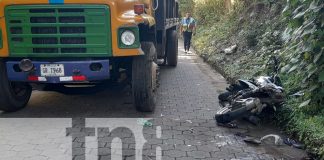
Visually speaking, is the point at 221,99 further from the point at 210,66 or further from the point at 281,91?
the point at 210,66

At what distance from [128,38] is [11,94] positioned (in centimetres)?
206

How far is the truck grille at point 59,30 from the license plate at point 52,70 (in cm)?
17

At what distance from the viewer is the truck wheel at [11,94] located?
5.65m

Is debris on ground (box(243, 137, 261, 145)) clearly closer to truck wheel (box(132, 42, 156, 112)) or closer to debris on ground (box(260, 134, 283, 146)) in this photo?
debris on ground (box(260, 134, 283, 146))

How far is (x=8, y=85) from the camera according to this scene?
5.71 m

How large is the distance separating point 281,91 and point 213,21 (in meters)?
15.0

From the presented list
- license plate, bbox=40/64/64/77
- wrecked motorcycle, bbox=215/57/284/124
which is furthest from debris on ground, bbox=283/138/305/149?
license plate, bbox=40/64/64/77

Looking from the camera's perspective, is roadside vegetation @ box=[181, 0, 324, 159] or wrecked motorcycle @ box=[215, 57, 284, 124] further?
wrecked motorcycle @ box=[215, 57, 284, 124]

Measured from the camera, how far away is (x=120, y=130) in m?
5.09

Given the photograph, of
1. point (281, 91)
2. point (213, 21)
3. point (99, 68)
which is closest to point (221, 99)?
point (281, 91)

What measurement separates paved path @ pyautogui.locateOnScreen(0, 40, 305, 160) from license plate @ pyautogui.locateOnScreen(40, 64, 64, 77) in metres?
0.69

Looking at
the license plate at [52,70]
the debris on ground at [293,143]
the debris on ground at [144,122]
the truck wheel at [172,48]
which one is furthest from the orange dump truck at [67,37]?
the truck wheel at [172,48]

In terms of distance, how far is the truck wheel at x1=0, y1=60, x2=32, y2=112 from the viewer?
5652mm

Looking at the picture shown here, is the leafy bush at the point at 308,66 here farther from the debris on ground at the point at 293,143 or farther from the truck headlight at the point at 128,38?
the truck headlight at the point at 128,38
